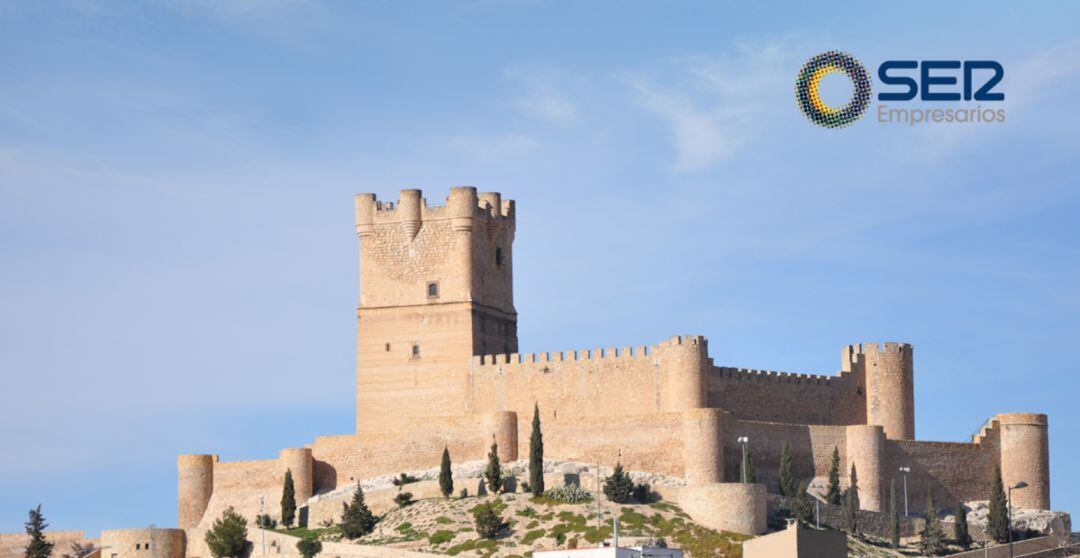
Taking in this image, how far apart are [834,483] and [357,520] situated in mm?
17645

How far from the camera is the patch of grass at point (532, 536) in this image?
271 feet

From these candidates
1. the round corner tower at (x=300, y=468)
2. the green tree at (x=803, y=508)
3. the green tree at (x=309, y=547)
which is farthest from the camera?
the round corner tower at (x=300, y=468)

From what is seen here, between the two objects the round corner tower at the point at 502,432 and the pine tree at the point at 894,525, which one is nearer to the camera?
the pine tree at the point at 894,525

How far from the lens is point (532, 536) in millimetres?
83000

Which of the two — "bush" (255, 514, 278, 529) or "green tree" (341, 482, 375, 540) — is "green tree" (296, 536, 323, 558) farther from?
"bush" (255, 514, 278, 529)

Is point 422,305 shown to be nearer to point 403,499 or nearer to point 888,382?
point 403,499

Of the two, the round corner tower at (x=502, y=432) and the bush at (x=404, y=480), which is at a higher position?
the round corner tower at (x=502, y=432)

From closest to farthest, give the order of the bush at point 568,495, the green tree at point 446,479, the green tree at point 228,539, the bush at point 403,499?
the bush at point 568,495 < the green tree at point 446,479 < the bush at point 403,499 < the green tree at point 228,539

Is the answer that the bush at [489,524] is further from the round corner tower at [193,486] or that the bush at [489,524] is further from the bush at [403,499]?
the round corner tower at [193,486]

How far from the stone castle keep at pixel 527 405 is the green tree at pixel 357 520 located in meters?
4.84

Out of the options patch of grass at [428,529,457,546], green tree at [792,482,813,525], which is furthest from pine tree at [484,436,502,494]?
green tree at [792,482,813,525]

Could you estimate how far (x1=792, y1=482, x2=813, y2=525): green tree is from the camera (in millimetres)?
86188

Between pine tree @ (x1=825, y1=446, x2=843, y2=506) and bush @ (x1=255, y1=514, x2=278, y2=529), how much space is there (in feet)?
68.4

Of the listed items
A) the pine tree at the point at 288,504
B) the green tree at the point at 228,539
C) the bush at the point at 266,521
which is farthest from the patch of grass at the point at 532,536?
the bush at the point at 266,521
